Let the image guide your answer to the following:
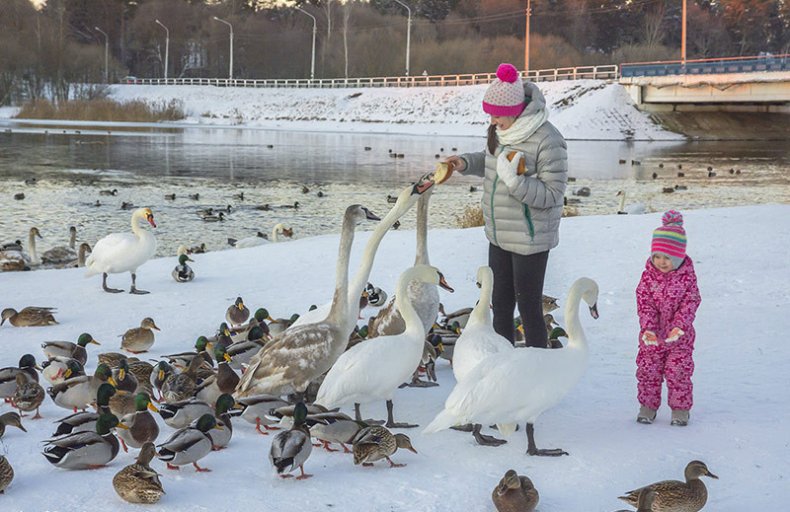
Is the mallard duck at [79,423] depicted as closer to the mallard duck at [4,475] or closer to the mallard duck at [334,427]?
the mallard duck at [4,475]

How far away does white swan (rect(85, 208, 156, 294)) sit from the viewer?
9484mm

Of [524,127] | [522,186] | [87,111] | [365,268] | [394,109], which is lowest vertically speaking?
[365,268]

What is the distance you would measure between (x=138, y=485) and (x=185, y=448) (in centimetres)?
40

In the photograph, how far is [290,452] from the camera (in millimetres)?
4332

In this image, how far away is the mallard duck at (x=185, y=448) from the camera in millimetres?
4469

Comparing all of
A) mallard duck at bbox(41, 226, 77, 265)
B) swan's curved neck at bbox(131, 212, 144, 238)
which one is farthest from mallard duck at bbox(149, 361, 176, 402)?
mallard duck at bbox(41, 226, 77, 265)

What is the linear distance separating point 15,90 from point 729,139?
5035 cm

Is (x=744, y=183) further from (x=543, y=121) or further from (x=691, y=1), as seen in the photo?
(x=691, y=1)

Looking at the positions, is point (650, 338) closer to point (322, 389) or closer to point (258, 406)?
point (322, 389)

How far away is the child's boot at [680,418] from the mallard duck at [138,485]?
2.79m

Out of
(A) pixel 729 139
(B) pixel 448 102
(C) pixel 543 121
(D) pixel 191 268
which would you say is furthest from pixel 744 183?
(B) pixel 448 102

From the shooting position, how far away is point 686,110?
53.6 meters

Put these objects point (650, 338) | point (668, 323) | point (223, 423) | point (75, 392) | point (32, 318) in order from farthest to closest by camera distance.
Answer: point (32, 318) < point (75, 392) < point (668, 323) < point (650, 338) < point (223, 423)

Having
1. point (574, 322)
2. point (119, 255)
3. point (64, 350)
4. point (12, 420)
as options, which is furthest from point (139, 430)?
point (119, 255)
